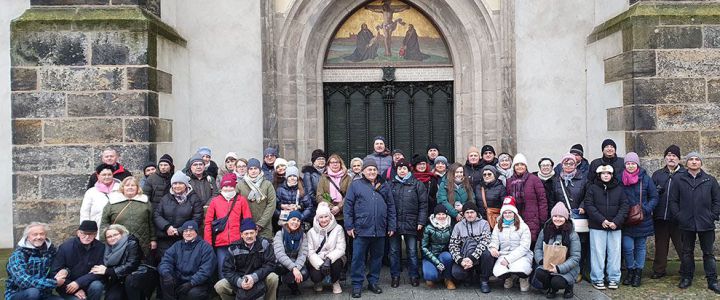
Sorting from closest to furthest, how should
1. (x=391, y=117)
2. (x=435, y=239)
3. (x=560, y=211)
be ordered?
1. (x=560, y=211)
2. (x=435, y=239)
3. (x=391, y=117)

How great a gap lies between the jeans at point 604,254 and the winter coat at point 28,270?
5.49 metres

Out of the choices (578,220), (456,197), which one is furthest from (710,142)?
(456,197)

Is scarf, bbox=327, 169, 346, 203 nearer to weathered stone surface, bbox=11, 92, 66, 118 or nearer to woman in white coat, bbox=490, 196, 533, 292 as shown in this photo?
woman in white coat, bbox=490, 196, 533, 292

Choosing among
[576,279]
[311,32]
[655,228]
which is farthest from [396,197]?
[311,32]

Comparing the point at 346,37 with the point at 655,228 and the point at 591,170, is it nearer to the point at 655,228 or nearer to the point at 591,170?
the point at 591,170

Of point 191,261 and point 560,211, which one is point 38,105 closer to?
point 191,261

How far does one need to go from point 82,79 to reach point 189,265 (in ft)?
10.4

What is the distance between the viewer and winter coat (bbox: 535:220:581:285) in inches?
255

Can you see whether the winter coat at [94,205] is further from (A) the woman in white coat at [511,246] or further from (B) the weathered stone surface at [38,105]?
(A) the woman in white coat at [511,246]

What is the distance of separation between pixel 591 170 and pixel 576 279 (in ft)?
3.98

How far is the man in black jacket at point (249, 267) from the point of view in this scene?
604cm

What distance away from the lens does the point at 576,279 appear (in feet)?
22.5

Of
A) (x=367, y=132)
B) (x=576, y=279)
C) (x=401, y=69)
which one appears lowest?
(x=576, y=279)

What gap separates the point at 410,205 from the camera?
6.91 m
